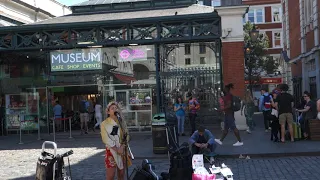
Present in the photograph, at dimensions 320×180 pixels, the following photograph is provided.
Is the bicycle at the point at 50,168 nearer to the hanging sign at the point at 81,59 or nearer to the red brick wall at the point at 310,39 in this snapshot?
the hanging sign at the point at 81,59

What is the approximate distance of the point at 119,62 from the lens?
19906 mm

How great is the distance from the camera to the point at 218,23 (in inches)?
720

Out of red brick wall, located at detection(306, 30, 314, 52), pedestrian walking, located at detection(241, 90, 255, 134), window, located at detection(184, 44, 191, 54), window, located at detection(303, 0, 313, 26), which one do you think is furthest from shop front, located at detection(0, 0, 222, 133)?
window, located at detection(303, 0, 313, 26)

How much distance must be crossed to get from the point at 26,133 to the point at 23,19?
9233 mm

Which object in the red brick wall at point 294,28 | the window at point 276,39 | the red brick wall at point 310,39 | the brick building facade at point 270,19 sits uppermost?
the brick building facade at point 270,19

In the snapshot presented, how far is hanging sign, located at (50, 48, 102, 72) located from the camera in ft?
63.5

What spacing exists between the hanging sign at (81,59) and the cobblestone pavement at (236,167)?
715 centimetres

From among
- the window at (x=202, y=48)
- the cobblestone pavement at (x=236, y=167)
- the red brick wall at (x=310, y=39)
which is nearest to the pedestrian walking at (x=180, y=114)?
the window at (x=202, y=48)

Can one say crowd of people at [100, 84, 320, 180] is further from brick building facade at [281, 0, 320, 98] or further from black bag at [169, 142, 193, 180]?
brick building facade at [281, 0, 320, 98]

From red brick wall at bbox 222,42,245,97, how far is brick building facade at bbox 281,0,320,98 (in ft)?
24.2

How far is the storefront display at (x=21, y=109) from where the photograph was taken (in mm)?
21219

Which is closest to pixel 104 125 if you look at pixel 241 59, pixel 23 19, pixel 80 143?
pixel 80 143

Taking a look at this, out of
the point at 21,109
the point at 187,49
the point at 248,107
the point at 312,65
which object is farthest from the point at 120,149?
the point at 312,65

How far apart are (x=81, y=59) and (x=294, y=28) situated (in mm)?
19708
